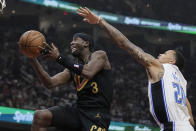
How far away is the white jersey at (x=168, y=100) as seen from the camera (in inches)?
148

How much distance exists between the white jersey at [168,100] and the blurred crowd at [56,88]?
10.3m

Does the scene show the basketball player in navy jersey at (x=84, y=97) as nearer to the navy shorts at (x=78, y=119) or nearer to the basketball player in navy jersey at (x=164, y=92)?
the navy shorts at (x=78, y=119)

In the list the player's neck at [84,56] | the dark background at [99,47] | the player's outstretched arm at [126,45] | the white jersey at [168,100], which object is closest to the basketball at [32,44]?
the player's neck at [84,56]

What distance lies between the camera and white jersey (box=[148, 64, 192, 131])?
376 cm

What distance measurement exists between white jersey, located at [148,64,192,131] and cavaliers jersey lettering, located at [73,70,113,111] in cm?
92

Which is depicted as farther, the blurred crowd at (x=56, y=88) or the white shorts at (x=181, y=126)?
the blurred crowd at (x=56, y=88)

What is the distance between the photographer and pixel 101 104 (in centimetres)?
460

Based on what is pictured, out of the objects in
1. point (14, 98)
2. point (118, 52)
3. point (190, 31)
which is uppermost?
point (190, 31)

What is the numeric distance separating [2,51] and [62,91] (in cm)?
345

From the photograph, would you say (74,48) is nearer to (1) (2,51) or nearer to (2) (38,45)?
(2) (38,45)

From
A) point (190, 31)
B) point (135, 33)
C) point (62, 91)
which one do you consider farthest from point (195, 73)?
point (62, 91)

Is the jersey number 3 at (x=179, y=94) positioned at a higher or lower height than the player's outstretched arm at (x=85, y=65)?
lower

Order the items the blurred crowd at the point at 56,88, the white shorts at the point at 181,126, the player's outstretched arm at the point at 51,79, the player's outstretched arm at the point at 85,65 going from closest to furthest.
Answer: the white shorts at the point at 181,126 < the player's outstretched arm at the point at 85,65 < the player's outstretched arm at the point at 51,79 < the blurred crowd at the point at 56,88

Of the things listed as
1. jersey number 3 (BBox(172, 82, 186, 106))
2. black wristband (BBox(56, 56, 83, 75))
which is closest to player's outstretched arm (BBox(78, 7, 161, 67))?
jersey number 3 (BBox(172, 82, 186, 106))
